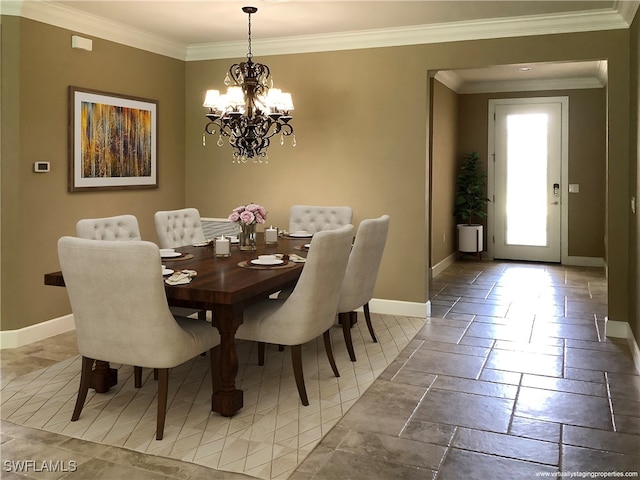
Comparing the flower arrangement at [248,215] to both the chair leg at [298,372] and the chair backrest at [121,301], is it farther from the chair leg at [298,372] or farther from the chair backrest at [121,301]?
the chair backrest at [121,301]

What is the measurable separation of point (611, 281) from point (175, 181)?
4124 mm

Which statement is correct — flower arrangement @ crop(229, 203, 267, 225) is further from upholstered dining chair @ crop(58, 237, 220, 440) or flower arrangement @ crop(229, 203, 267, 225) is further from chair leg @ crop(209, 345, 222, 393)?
upholstered dining chair @ crop(58, 237, 220, 440)

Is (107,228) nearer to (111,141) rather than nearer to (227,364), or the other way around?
(111,141)

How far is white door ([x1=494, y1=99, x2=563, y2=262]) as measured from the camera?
832 centimetres

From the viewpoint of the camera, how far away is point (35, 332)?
14.8ft

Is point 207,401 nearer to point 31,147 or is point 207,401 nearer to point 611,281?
point 31,147

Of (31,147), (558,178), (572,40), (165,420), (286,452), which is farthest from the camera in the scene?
(558,178)

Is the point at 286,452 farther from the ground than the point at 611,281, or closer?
closer

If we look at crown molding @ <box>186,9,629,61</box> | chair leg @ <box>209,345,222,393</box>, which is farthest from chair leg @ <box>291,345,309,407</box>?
crown molding @ <box>186,9,629,61</box>

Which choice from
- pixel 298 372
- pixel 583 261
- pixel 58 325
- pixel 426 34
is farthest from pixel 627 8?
pixel 58 325

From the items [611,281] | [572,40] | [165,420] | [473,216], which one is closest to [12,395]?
[165,420]

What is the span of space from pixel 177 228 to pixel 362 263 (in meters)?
1.68

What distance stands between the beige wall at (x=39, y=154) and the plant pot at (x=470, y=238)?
5.04 metres

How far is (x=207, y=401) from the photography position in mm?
3322
